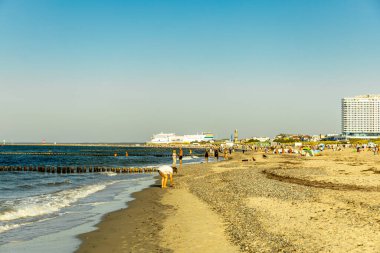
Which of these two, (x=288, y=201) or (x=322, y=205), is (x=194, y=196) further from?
(x=322, y=205)

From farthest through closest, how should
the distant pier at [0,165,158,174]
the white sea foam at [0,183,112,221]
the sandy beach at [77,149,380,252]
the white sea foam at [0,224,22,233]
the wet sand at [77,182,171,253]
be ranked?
the distant pier at [0,165,158,174] → the white sea foam at [0,183,112,221] → the white sea foam at [0,224,22,233] → the wet sand at [77,182,171,253] → the sandy beach at [77,149,380,252]

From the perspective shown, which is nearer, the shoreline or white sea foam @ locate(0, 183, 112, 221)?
the shoreline

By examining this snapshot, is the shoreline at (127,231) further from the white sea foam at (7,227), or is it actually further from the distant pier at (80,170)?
the distant pier at (80,170)

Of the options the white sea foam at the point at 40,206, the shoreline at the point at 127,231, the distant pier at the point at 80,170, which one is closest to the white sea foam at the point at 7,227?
the white sea foam at the point at 40,206

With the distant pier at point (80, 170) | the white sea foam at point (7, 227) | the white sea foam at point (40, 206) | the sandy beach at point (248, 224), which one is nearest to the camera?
the sandy beach at point (248, 224)

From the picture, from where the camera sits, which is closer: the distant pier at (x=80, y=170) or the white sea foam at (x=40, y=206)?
the white sea foam at (x=40, y=206)

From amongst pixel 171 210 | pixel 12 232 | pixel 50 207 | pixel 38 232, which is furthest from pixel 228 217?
pixel 50 207

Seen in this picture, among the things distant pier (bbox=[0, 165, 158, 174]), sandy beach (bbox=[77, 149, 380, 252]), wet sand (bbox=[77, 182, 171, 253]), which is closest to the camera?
sandy beach (bbox=[77, 149, 380, 252])

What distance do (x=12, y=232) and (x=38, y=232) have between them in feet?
2.94

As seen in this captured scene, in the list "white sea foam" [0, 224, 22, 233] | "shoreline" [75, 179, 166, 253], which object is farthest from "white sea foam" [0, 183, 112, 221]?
"shoreline" [75, 179, 166, 253]

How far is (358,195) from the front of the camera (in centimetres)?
1612

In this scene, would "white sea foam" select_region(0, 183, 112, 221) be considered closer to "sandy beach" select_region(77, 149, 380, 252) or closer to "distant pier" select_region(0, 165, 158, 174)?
"sandy beach" select_region(77, 149, 380, 252)

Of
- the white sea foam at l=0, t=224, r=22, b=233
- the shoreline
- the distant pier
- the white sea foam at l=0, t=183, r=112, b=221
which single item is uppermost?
the shoreline

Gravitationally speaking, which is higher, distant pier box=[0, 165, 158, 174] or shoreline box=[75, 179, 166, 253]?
shoreline box=[75, 179, 166, 253]
